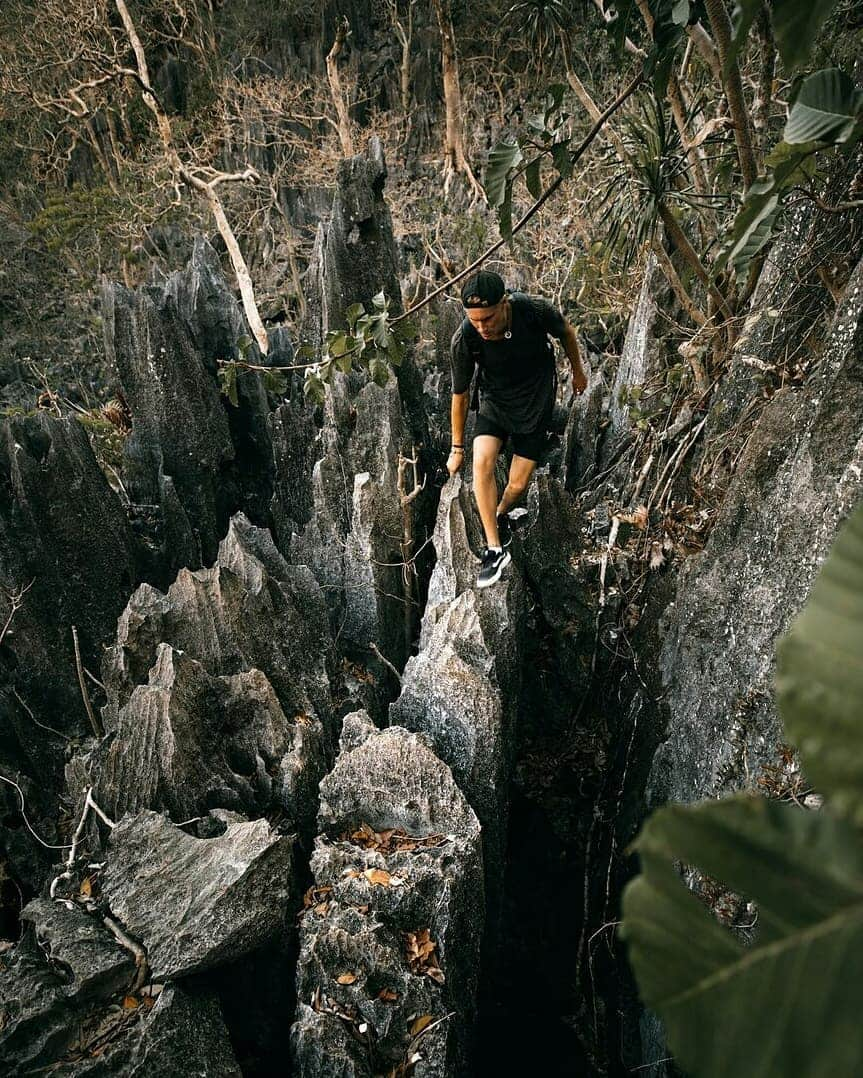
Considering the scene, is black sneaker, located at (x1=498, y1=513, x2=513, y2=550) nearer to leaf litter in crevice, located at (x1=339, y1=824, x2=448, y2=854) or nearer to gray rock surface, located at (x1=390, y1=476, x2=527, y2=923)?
gray rock surface, located at (x1=390, y1=476, x2=527, y2=923)

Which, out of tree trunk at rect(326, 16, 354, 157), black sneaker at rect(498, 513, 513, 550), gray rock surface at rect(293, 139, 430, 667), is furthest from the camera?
tree trunk at rect(326, 16, 354, 157)

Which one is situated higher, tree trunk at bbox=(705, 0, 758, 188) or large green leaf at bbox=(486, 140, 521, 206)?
tree trunk at bbox=(705, 0, 758, 188)

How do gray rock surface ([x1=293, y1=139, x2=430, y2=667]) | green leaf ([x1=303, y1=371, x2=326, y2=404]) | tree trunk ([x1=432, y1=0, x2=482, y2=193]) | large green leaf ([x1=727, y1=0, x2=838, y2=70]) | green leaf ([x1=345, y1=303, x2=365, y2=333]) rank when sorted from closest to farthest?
1. large green leaf ([x1=727, y1=0, x2=838, y2=70])
2. green leaf ([x1=345, y1=303, x2=365, y2=333])
3. green leaf ([x1=303, y1=371, x2=326, y2=404])
4. gray rock surface ([x1=293, y1=139, x2=430, y2=667])
5. tree trunk ([x1=432, y1=0, x2=482, y2=193])

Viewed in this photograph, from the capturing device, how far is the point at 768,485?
2.74 meters

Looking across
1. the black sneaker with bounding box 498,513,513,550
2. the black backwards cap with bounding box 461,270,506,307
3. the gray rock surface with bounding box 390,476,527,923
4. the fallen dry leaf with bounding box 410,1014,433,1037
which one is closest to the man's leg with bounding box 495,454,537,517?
the black sneaker with bounding box 498,513,513,550

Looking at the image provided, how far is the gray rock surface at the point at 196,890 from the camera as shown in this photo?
2186mm

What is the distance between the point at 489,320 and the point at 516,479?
101cm

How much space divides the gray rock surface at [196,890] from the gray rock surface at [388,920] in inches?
7.6

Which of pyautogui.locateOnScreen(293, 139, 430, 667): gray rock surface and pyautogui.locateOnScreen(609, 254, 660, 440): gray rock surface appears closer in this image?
pyautogui.locateOnScreen(293, 139, 430, 667): gray rock surface

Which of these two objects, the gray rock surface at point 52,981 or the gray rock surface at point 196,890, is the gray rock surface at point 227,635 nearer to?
the gray rock surface at point 196,890

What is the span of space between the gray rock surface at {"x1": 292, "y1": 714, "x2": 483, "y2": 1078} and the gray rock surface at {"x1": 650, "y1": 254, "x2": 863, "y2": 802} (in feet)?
3.26

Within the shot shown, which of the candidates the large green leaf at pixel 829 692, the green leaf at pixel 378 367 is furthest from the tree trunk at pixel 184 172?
the large green leaf at pixel 829 692

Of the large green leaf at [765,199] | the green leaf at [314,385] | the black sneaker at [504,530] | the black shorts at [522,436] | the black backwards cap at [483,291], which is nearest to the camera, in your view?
A: the large green leaf at [765,199]

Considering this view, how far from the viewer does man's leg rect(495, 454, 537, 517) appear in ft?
12.6
